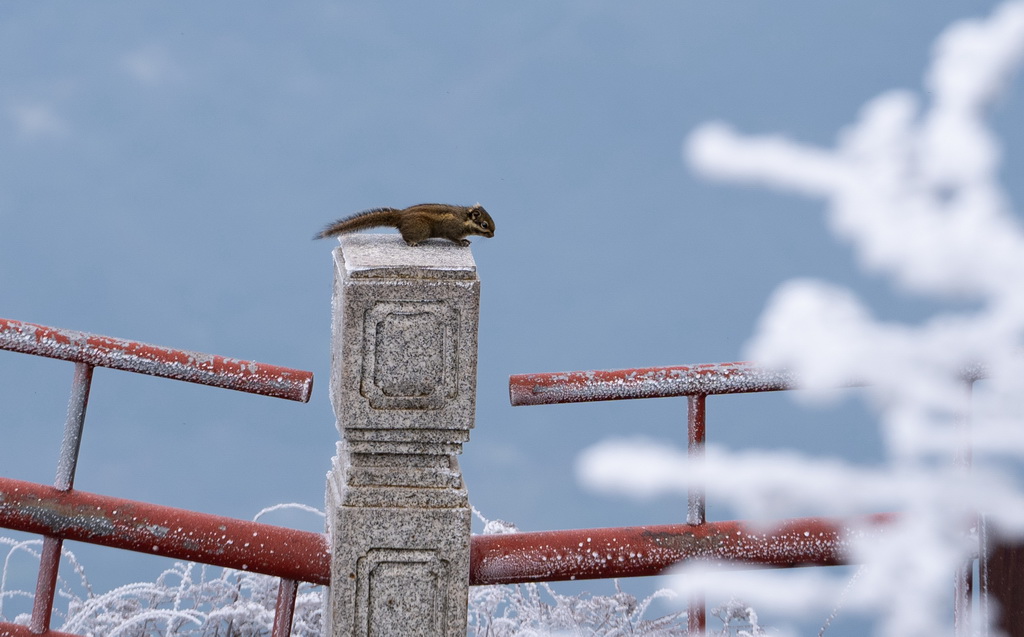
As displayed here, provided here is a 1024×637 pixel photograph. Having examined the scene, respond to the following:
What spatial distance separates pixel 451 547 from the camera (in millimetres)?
3115

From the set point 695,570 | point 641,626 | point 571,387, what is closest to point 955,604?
point 695,570

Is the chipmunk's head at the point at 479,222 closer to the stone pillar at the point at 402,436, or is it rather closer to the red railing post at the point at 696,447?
the stone pillar at the point at 402,436

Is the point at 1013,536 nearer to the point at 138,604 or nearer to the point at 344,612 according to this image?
the point at 344,612

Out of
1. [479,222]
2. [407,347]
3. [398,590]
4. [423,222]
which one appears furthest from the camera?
[479,222]

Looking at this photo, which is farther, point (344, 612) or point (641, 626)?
point (641, 626)

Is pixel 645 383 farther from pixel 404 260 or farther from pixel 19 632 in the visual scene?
pixel 19 632

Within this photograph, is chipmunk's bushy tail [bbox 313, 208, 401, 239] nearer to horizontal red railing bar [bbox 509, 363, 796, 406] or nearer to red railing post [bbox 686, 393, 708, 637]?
horizontal red railing bar [bbox 509, 363, 796, 406]

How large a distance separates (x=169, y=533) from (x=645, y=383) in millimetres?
1274

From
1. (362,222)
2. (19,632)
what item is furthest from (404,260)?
(19,632)

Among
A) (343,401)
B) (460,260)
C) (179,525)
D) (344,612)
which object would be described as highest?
(460,260)

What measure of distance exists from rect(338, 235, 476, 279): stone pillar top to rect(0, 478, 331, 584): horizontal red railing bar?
74 cm

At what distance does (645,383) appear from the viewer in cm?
322

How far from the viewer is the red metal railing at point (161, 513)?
10.5ft

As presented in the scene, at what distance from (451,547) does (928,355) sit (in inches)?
49.0
